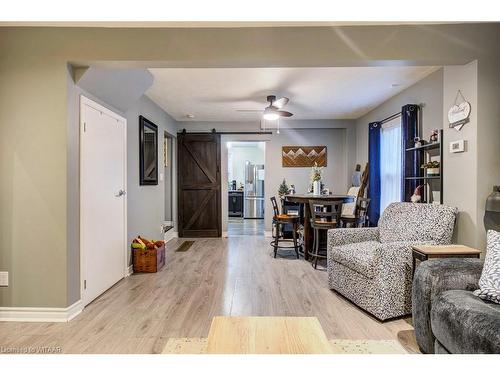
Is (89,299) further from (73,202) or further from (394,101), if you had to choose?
(394,101)

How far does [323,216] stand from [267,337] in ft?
8.70

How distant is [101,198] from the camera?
300 cm

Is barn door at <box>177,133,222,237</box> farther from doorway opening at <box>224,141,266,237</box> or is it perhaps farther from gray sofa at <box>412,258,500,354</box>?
gray sofa at <box>412,258,500,354</box>

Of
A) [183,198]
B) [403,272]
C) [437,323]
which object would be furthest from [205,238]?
[437,323]

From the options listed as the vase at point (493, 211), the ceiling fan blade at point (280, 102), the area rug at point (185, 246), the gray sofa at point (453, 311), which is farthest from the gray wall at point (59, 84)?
the area rug at point (185, 246)

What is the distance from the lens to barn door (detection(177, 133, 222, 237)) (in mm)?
6352

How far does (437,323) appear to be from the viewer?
164 centimetres

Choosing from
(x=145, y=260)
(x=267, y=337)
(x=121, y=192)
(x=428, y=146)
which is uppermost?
(x=428, y=146)

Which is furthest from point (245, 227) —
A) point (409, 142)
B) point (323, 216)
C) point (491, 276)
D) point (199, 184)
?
point (491, 276)

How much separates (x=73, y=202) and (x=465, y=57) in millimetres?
3475

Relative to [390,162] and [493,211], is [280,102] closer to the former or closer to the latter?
[390,162]

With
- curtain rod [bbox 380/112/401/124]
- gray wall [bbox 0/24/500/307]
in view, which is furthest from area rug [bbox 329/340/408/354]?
curtain rod [bbox 380/112/401/124]

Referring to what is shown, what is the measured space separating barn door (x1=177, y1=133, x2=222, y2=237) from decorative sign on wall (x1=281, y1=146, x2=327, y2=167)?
Result: 1527 millimetres
